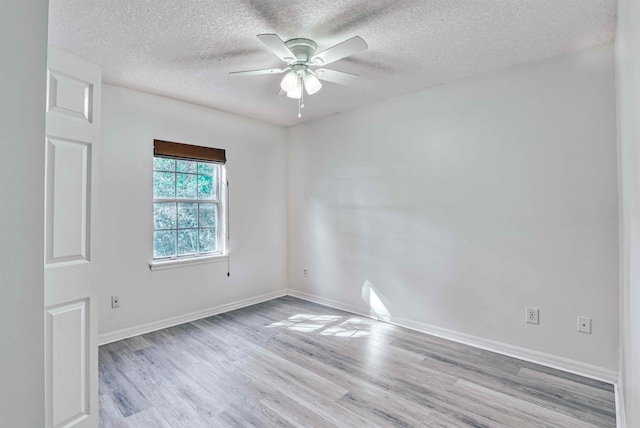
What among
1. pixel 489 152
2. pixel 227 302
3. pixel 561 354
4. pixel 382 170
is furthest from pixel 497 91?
pixel 227 302

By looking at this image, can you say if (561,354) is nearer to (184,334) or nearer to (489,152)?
(489,152)

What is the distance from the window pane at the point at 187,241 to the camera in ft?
12.2

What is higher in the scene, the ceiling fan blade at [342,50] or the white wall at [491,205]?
the ceiling fan blade at [342,50]

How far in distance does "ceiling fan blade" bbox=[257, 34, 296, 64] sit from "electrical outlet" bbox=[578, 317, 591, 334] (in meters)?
2.91

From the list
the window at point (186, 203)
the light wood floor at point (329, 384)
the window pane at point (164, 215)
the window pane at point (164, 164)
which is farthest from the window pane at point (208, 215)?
the light wood floor at point (329, 384)

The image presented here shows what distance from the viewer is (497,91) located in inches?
111

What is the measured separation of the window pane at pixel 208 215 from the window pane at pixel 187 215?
0.25 ft

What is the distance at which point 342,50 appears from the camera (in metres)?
2.10

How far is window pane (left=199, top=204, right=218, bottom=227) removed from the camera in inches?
153

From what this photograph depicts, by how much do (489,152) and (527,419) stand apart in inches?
80.9

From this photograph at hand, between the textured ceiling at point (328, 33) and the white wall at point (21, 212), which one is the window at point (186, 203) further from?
the white wall at point (21, 212)

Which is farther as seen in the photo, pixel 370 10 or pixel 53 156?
pixel 370 10

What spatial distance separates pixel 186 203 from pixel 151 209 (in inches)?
16.4

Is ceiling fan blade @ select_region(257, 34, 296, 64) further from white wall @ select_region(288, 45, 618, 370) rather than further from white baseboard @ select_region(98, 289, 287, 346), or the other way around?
white baseboard @ select_region(98, 289, 287, 346)
